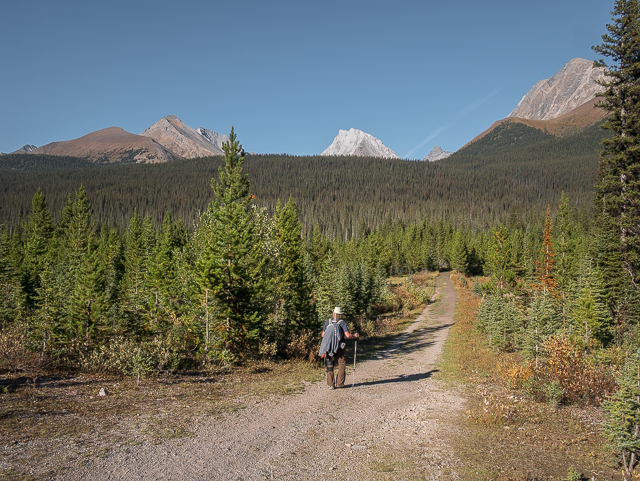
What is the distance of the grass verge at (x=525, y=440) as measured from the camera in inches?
254

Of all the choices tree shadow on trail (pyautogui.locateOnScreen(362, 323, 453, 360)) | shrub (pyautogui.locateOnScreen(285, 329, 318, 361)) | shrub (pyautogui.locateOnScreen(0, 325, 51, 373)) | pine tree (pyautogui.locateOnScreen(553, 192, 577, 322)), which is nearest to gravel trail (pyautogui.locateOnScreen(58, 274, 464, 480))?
shrub (pyautogui.locateOnScreen(285, 329, 318, 361))

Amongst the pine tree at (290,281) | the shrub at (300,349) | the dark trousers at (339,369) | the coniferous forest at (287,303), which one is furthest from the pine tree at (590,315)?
the pine tree at (290,281)

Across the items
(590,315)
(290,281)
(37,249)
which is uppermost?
(37,249)

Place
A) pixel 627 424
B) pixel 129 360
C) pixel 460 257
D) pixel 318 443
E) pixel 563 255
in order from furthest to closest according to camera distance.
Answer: pixel 460 257 → pixel 563 255 → pixel 129 360 → pixel 318 443 → pixel 627 424

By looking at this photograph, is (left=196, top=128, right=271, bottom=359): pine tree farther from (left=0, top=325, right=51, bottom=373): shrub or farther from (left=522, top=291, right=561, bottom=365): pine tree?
(left=522, top=291, right=561, bottom=365): pine tree

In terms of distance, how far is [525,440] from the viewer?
303 inches

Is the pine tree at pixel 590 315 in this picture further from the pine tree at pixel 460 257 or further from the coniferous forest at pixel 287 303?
the pine tree at pixel 460 257

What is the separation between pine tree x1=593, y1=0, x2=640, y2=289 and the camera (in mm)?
20156

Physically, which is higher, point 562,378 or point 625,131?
point 625,131

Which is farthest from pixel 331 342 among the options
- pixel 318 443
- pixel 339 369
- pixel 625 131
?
pixel 625 131

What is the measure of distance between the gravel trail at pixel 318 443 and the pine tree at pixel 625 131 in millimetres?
15316

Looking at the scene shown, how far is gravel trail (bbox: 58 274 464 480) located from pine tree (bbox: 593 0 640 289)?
15316 millimetres

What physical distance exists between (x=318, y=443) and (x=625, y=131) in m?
22.6

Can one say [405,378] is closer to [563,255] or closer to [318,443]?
[318,443]
